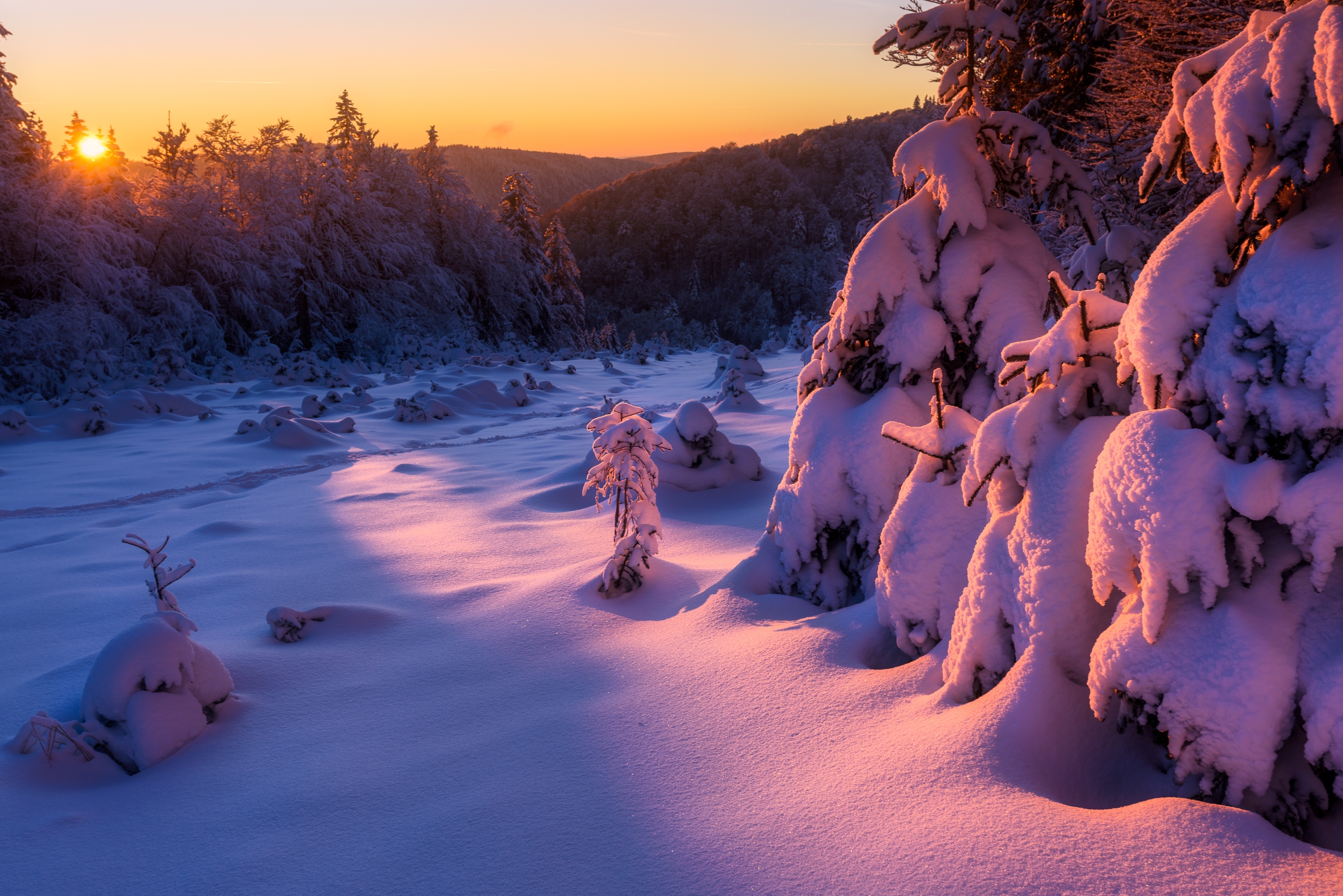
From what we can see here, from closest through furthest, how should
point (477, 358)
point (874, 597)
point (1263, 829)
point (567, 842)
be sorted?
1. point (1263, 829)
2. point (567, 842)
3. point (874, 597)
4. point (477, 358)

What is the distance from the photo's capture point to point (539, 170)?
100000mm

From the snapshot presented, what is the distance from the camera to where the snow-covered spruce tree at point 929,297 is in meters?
3.34

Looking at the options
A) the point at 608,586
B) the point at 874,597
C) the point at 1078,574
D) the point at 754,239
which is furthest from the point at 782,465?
the point at 754,239

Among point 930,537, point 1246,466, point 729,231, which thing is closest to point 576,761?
point 930,537

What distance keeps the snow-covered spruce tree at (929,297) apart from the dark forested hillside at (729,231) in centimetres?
5709

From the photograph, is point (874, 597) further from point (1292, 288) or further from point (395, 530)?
point (395, 530)

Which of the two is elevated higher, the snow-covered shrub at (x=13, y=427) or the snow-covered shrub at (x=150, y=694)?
the snow-covered shrub at (x=13, y=427)

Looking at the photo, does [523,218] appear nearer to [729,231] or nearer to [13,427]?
[13,427]

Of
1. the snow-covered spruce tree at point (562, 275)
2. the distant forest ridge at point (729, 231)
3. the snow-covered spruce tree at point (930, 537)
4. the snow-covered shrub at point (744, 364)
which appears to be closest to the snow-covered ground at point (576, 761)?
the snow-covered spruce tree at point (930, 537)

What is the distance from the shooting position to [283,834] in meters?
2.12

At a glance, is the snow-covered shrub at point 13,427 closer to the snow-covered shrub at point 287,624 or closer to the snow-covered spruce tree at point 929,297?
the snow-covered shrub at point 287,624

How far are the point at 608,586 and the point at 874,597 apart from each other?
170cm

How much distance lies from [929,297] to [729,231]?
68.4 metres

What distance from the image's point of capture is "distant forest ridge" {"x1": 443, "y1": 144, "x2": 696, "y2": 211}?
319 ft
